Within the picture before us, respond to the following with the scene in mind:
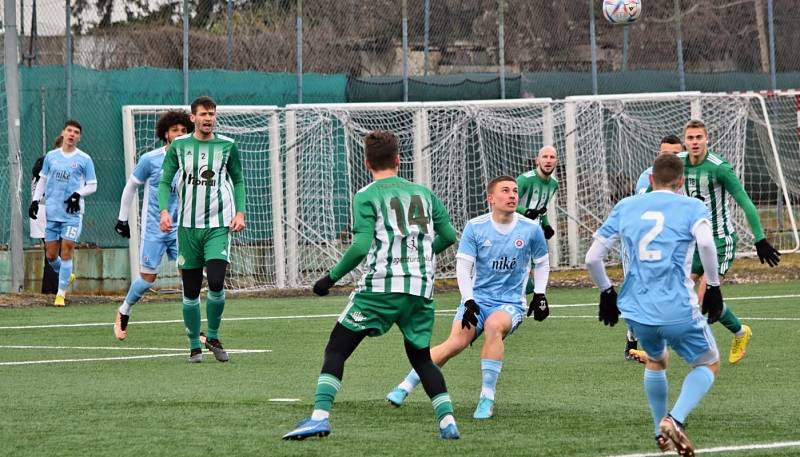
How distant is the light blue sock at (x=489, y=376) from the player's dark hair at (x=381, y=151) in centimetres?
167

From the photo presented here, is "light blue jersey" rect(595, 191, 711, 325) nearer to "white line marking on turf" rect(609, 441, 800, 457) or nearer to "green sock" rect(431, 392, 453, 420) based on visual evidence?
"white line marking on turf" rect(609, 441, 800, 457)

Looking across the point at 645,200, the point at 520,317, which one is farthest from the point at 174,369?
the point at 645,200

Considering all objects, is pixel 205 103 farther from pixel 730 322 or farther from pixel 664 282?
pixel 664 282

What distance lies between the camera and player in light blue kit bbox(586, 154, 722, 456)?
7207 millimetres

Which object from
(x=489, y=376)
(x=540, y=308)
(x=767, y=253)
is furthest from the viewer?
(x=767, y=253)

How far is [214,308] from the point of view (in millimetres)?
11938

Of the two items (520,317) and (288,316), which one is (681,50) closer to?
(288,316)

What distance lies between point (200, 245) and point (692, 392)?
17.9ft

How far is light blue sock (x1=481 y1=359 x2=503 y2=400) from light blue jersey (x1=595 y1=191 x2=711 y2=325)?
157 cm

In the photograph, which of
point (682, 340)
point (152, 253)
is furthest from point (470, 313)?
point (152, 253)

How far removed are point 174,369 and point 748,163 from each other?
1581 cm

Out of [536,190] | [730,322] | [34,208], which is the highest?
[34,208]

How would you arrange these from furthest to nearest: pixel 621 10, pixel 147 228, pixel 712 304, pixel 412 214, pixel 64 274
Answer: pixel 621 10 < pixel 64 274 < pixel 147 228 < pixel 412 214 < pixel 712 304

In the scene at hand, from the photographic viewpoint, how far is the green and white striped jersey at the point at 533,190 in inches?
554
